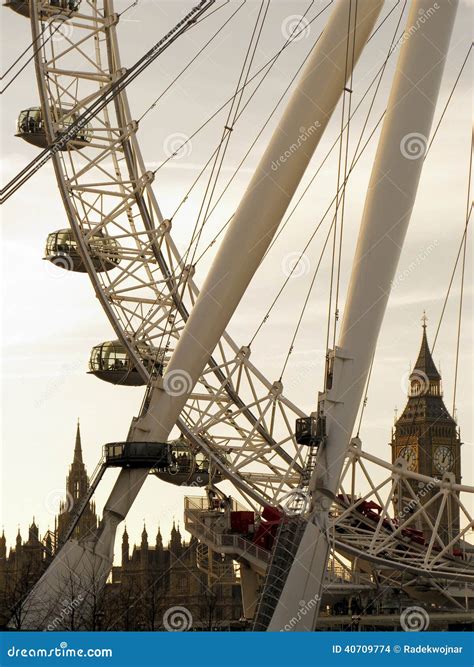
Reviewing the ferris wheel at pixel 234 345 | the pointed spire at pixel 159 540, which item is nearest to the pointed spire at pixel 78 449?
the pointed spire at pixel 159 540

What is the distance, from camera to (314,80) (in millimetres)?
44656

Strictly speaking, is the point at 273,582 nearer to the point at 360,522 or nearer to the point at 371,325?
the point at 371,325

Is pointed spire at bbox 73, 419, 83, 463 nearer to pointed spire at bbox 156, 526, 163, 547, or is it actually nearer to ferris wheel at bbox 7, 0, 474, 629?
pointed spire at bbox 156, 526, 163, 547

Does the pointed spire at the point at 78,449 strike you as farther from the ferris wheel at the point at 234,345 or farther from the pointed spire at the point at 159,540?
the ferris wheel at the point at 234,345

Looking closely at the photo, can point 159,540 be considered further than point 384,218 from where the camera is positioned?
Yes

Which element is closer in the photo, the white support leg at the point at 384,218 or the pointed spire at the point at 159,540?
the white support leg at the point at 384,218

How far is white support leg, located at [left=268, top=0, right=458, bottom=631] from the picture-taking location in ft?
135

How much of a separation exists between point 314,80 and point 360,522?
2305 centimetres

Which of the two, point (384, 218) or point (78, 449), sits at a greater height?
point (78, 449)

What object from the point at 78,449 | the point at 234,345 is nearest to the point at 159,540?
the point at 78,449

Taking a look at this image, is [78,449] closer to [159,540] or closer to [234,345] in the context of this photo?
[159,540]

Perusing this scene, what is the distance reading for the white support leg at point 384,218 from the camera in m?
41.1

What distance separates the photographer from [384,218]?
42.6 m

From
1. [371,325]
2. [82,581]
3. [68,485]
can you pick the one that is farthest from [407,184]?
[68,485]
